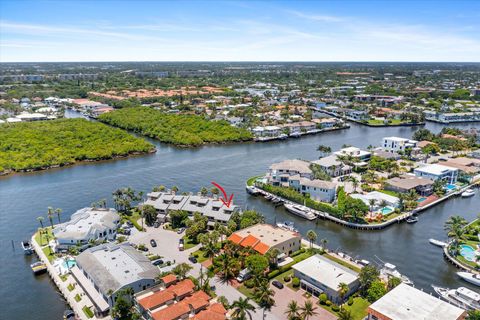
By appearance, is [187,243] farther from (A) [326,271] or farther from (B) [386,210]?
(B) [386,210]

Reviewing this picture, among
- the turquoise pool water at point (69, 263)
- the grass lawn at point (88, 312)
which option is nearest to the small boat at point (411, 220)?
the grass lawn at point (88, 312)

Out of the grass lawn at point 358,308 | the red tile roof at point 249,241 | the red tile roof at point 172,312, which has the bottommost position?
the grass lawn at point 358,308

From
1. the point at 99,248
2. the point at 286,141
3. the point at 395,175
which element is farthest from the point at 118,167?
the point at 395,175

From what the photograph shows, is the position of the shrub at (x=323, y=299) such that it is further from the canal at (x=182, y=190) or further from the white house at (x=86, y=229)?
the white house at (x=86, y=229)

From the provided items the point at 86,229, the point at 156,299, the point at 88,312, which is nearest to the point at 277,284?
the point at 156,299

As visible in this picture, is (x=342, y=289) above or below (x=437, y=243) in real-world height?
above

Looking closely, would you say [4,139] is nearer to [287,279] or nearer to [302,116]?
[287,279]
